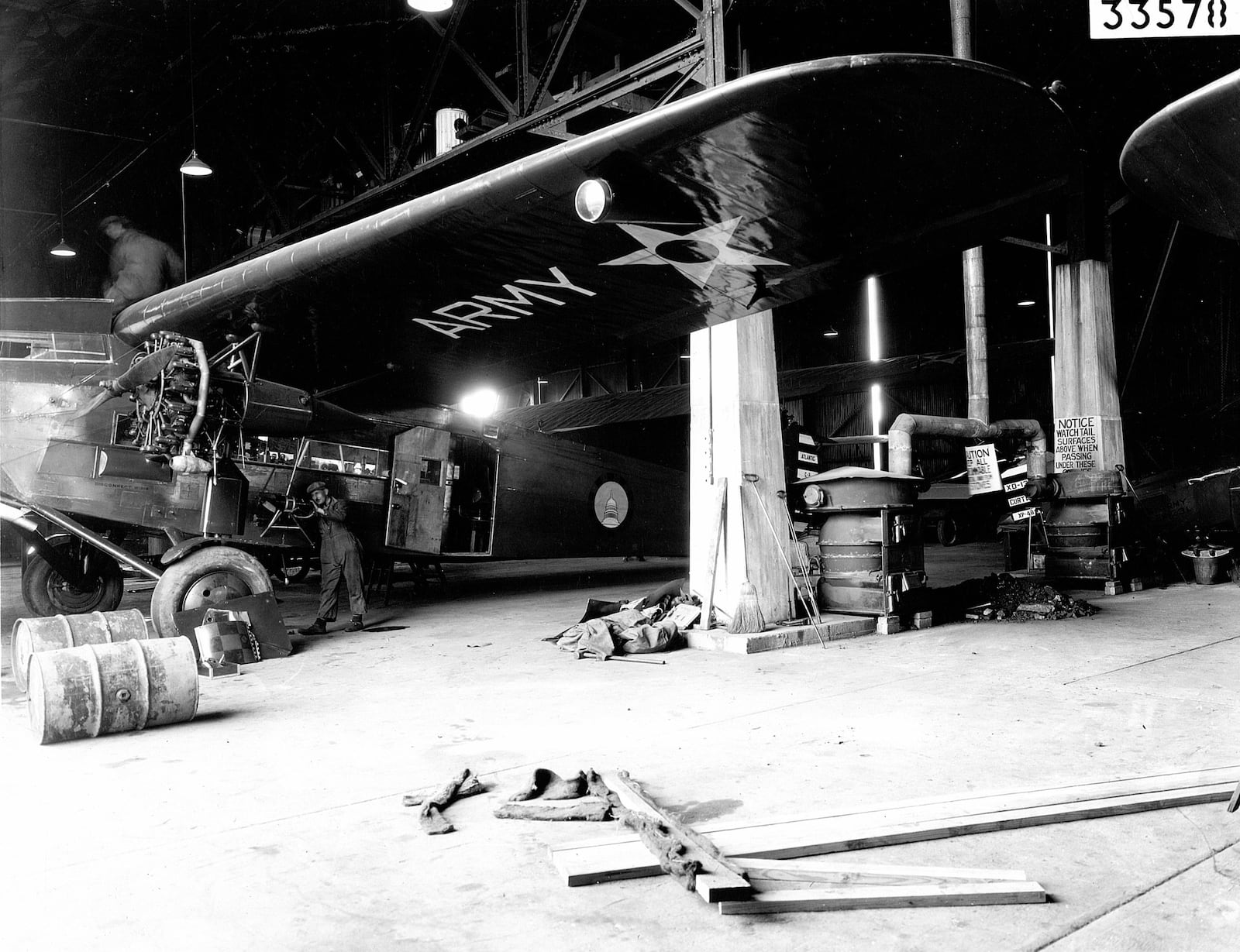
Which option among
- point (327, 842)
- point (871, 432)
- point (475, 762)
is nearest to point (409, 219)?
point (475, 762)

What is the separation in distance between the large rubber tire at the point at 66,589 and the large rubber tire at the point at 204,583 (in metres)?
2.09

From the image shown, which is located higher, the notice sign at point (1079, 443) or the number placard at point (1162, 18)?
the number placard at point (1162, 18)

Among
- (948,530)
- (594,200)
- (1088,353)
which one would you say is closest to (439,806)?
(594,200)

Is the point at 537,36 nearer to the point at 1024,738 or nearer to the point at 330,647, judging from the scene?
the point at 330,647

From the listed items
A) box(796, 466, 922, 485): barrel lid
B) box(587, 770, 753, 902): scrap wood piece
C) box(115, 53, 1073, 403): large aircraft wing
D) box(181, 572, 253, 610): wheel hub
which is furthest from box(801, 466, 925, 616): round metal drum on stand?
box(587, 770, 753, 902): scrap wood piece

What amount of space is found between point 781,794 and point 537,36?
10.5m

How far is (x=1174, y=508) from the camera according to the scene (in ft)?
42.2

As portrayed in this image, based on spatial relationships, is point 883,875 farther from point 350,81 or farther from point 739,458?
point 350,81

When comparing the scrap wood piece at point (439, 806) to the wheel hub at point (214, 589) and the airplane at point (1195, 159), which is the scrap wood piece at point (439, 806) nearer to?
the airplane at point (1195, 159)

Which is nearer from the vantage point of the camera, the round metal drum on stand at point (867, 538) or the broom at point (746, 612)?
the broom at point (746, 612)

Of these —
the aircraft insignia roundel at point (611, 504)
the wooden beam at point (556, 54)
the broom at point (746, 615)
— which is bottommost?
the broom at point (746, 615)

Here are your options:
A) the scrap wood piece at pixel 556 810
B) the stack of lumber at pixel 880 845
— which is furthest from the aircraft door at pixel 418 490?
the stack of lumber at pixel 880 845

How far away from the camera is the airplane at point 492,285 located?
141 inches

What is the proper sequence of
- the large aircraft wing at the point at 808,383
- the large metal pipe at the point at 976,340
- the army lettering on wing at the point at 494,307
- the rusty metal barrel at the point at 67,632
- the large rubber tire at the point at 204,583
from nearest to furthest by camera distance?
the rusty metal barrel at the point at 67,632, the army lettering on wing at the point at 494,307, the large rubber tire at the point at 204,583, the large metal pipe at the point at 976,340, the large aircraft wing at the point at 808,383
